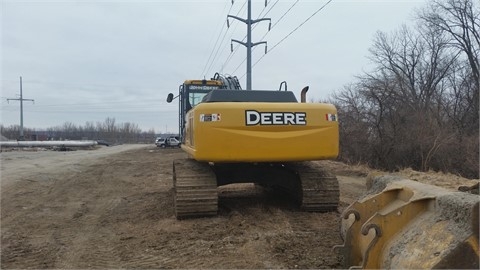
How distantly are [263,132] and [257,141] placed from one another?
0.16 meters

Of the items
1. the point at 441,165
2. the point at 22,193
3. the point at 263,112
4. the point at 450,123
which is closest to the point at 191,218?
the point at 263,112

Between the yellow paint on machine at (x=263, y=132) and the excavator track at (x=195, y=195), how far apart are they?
44cm

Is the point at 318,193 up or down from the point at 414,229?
down

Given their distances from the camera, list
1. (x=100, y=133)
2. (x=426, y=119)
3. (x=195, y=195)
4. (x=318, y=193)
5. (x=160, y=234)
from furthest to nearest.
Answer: (x=100, y=133) → (x=426, y=119) → (x=318, y=193) → (x=195, y=195) → (x=160, y=234)

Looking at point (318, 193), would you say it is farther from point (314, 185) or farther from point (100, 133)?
point (100, 133)

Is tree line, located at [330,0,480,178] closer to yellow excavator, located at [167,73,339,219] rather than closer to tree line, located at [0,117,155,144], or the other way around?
yellow excavator, located at [167,73,339,219]

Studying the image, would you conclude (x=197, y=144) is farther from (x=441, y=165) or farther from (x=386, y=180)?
(x=441, y=165)

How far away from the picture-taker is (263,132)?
6.54 m

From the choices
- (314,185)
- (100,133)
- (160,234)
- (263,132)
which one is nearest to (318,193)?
(314,185)

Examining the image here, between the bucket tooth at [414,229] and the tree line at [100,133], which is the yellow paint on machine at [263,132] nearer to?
the bucket tooth at [414,229]

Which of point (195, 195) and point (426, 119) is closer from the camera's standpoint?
point (195, 195)

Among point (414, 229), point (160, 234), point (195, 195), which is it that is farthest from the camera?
point (195, 195)

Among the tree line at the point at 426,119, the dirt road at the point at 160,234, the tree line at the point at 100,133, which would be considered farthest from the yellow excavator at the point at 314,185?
the tree line at the point at 100,133

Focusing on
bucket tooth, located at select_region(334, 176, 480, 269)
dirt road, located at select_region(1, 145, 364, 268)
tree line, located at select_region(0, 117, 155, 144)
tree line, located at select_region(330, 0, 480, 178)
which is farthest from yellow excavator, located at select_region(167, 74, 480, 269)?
tree line, located at select_region(0, 117, 155, 144)
